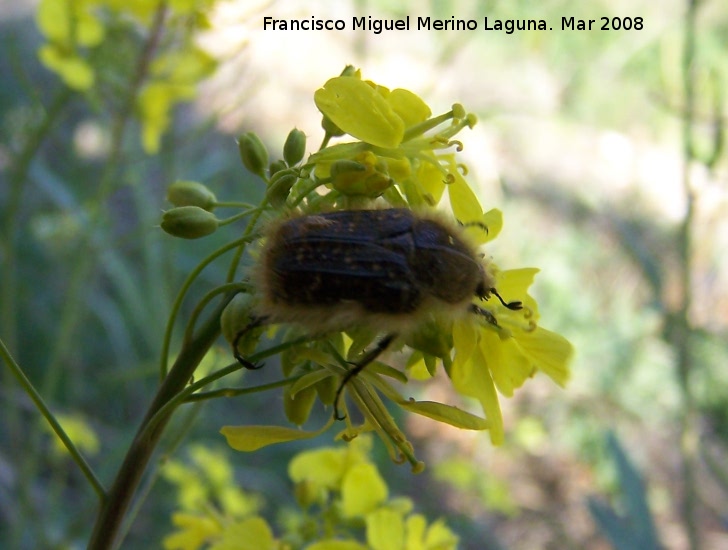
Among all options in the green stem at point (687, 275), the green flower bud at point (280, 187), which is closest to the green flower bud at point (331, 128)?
the green flower bud at point (280, 187)

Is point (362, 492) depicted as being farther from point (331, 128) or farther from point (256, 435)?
point (331, 128)

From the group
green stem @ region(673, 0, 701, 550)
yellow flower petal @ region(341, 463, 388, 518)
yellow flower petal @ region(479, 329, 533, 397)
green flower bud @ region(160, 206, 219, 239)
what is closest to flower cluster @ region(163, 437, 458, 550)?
yellow flower petal @ region(341, 463, 388, 518)

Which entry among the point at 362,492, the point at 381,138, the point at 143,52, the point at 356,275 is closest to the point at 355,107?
the point at 381,138

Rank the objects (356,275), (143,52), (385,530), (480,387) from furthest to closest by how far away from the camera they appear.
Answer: (143,52) → (385,530) → (480,387) → (356,275)

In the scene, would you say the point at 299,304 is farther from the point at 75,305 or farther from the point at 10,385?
the point at 10,385

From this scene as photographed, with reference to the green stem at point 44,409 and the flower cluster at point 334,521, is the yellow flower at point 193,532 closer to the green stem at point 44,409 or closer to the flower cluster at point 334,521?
the flower cluster at point 334,521

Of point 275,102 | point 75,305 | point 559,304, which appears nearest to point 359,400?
point 75,305

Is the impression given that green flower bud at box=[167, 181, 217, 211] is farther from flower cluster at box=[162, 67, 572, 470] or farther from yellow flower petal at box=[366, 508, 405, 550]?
yellow flower petal at box=[366, 508, 405, 550]

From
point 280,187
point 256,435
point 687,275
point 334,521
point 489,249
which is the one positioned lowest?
point 489,249
